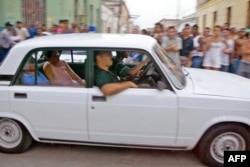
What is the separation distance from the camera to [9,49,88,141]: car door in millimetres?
Result: 3752

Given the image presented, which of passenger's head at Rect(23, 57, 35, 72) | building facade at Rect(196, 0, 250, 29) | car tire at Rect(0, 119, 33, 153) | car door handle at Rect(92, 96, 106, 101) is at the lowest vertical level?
car tire at Rect(0, 119, 33, 153)

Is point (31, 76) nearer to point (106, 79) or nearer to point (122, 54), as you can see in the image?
point (106, 79)

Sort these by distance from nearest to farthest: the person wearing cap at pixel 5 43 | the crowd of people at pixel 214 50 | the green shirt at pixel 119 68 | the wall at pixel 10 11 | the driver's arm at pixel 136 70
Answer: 1. the driver's arm at pixel 136 70
2. the green shirt at pixel 119 68
3. the crowd of people at pixel 214 50
4. the person wearing cap at pixel 5 43
5. the wall at pixel 10 11

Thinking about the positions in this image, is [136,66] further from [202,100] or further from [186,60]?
[186,60]

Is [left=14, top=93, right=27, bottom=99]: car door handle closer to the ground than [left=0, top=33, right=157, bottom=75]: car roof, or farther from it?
closer to the ground

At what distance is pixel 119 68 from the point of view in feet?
15.4

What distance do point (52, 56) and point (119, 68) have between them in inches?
41.6

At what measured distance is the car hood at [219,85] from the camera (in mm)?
3631

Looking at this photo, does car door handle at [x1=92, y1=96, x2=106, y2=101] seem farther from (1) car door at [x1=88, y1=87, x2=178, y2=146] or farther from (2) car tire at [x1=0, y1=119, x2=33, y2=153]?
(2) car tire at [x1=0, y1=119, x2=33, y2=153]

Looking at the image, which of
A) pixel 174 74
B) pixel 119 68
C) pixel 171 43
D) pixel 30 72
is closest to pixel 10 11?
pixel 171 43

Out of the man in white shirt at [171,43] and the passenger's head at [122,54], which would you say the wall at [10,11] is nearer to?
the man in white shirt at [171,43]

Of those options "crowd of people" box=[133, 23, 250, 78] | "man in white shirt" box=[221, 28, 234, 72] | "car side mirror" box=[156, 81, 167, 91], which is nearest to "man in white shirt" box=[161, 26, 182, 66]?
"crowd of people" box=[133, 23, 250, 78]

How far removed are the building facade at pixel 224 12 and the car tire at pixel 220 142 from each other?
13495 mm

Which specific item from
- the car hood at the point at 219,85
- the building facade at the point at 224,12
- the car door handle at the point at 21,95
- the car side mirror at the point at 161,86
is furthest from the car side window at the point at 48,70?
the building facade at the point at 224,12
